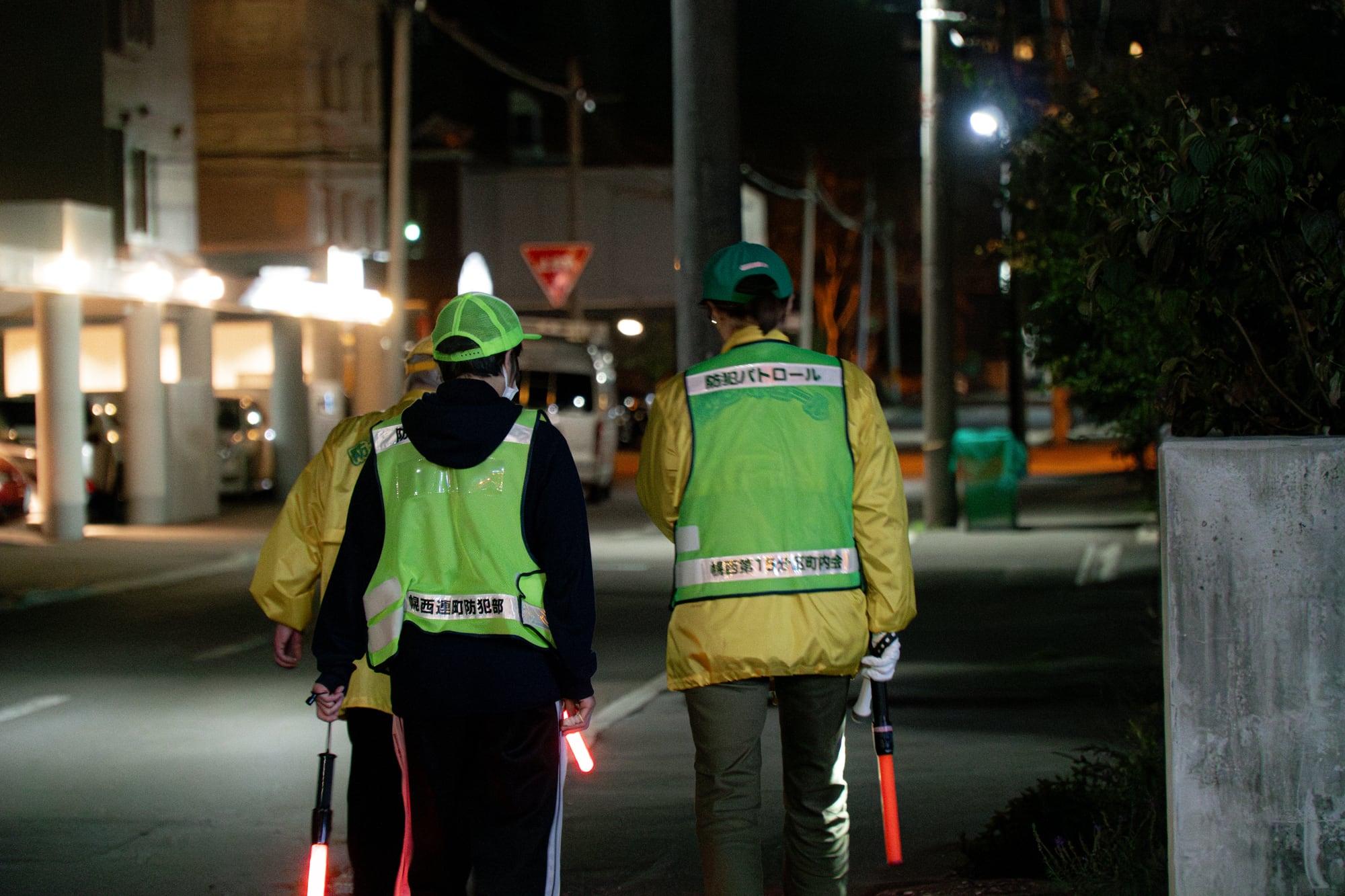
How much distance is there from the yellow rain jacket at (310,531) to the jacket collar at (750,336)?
3.49 ft

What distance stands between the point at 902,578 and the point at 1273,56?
4.59 metres

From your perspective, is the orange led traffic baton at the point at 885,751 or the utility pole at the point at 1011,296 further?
the utility pole at the point at 1011,296

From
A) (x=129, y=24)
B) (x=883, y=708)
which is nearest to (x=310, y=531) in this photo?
(x=883, y=708)

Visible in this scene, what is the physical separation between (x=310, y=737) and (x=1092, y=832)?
4790 millimetres

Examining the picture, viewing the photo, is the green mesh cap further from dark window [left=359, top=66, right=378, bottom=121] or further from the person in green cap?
dark window [left=359, top=66, right=378, bottom=121]

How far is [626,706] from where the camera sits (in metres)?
9.80

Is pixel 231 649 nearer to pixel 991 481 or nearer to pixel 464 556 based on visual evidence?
pixel 464 556

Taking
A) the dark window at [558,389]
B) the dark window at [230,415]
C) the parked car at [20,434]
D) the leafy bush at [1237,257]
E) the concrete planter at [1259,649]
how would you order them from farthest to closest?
the dark window at [558,389], the dark window at [230,415], the parked car at [20,434], the leafy bush at [1237,257], the concrete planter at [1259,649]

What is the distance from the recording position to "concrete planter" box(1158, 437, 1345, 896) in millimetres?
4270

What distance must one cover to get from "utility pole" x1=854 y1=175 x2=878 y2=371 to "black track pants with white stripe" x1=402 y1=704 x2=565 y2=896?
5235 centimetres

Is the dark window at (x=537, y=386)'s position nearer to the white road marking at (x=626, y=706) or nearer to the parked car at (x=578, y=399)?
the parked car at (x=578, y=399)

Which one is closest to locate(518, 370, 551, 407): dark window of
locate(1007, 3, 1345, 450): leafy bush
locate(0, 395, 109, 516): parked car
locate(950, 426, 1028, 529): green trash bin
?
locate(0, 395, 109, 516): parked car

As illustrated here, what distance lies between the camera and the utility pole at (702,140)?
8.61 m

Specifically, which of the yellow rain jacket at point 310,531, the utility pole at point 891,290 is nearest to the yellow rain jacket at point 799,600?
the yellow rain jacket at point 310,531
